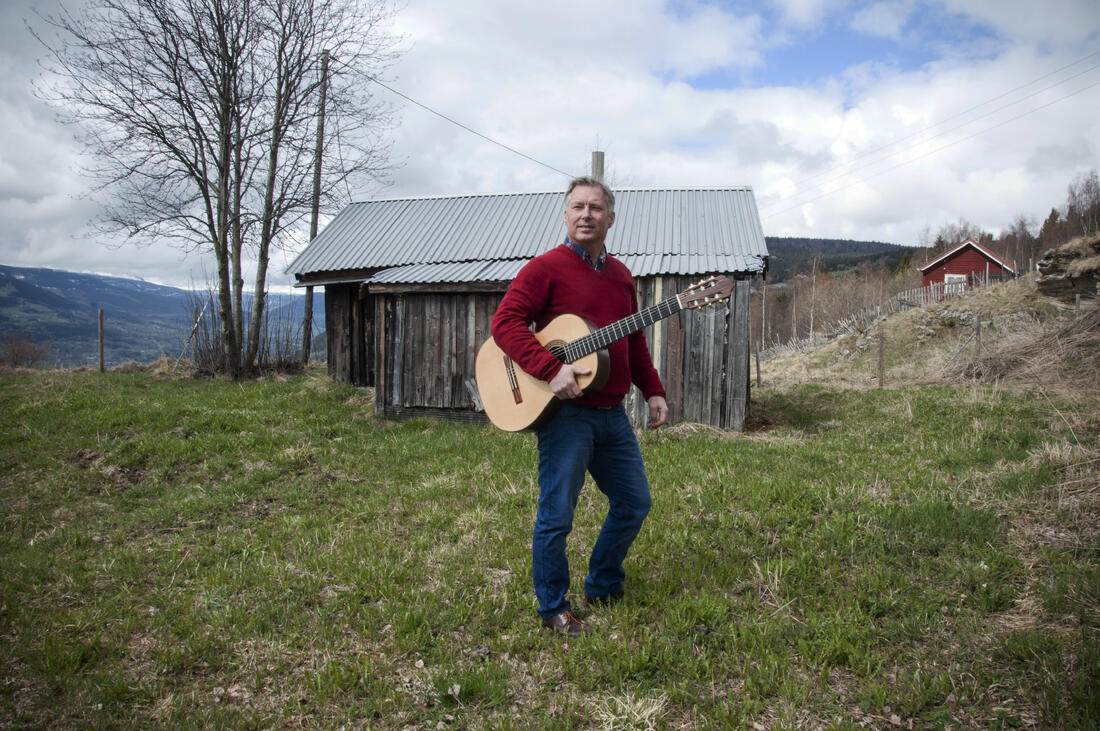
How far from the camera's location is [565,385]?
116 inches

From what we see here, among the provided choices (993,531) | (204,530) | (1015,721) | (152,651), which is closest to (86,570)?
(204,530)

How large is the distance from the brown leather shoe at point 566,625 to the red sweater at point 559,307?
112 centimetres

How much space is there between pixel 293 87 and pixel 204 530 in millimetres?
13286

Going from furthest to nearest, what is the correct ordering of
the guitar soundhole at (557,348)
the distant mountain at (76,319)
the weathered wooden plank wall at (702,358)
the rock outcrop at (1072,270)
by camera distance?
the distant mountain at (76,319) → the rock outcrop at (1072,270) → the weathered wooden plank wall at (702,358) → the guitar soundhole at (557,348)

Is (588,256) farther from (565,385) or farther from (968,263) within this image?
(968,263)

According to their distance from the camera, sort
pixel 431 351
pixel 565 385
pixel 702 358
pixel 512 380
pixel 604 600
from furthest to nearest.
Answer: pixel 431 351
pixel 702 358
pixel 604 600
pixel 512 380
pixel 565 385

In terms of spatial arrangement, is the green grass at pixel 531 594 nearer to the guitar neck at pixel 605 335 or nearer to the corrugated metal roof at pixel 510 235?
the guitar neck at pixel 605 335

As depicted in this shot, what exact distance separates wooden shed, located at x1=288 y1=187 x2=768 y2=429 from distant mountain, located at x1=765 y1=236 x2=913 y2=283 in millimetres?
59578

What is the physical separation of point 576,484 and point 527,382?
577 millimetres

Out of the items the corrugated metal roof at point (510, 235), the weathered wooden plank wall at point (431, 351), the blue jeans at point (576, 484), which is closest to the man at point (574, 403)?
the blue jeans at point (576, 484)

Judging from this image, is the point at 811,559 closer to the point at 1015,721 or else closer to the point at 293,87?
the point at 1015,721

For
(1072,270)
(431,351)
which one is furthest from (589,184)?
(1072,270)

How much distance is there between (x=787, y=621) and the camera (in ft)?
10.6

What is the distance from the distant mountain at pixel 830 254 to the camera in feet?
237
